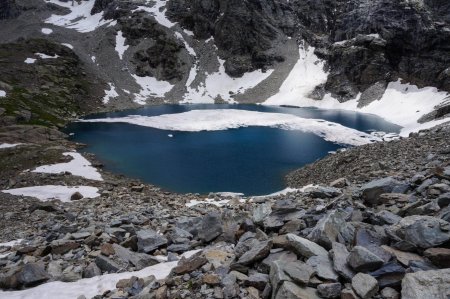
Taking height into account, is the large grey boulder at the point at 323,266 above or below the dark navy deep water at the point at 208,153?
above

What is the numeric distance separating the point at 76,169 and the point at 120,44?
136938 mm

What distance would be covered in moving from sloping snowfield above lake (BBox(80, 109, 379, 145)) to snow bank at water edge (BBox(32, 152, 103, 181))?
38565 mm

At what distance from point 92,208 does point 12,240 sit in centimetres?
757

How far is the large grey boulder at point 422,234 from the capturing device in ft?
27.9

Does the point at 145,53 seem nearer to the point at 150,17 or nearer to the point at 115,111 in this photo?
the point at 150,17

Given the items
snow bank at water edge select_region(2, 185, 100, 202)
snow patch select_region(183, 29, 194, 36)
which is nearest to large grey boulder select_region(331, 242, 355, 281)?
snow bank at water edge select_region(2, 185, 100, 202)

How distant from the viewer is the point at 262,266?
9727 mm

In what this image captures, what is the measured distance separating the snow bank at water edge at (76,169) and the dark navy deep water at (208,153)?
12.7 feet

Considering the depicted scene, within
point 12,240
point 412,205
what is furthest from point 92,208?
point 412,205

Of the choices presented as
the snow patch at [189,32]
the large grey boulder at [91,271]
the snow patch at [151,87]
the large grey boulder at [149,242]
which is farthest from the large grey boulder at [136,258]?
the snow patch at [189,32]

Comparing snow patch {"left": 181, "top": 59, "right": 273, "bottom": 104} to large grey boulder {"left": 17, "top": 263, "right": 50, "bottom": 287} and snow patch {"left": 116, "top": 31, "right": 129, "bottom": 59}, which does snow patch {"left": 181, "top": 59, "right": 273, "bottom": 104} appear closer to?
snow patch {"left": 116, "top": 31, "right": 129, "bottom": 59}

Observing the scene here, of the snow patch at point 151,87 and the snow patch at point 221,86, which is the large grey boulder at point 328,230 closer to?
the snow patch at point 151,87

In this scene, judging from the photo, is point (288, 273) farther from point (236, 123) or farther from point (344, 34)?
point (344, 34)

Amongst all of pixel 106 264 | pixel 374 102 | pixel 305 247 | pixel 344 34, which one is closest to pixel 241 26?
pixel 344 34
